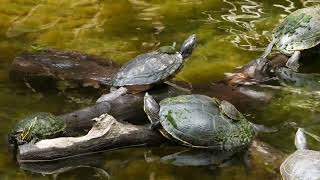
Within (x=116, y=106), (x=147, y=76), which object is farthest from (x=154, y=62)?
(x=116, y=106)

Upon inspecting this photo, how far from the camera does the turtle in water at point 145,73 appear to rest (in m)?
4.12

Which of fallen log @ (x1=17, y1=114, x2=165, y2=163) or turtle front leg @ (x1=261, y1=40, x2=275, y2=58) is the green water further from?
turtle front leg @ (x1=261, y1=40, x2=275, y2=58)

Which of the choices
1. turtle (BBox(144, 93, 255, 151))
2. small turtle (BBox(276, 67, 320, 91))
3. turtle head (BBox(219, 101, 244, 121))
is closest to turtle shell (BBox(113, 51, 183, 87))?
turtle (BBox(144, 93, 255, 151))

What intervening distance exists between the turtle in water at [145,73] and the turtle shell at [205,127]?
1.83ft

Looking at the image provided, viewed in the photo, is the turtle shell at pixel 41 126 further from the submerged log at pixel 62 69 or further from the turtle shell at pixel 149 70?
the submerged log at pixel 62 69

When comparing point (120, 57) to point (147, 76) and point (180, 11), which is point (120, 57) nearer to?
point (147, 76)

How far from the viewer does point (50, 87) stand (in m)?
4.53

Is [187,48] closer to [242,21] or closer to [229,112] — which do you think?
[229,112]

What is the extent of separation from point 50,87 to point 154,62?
978 millimetres

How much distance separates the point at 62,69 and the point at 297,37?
2.29 meters

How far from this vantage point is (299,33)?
521 centimetres

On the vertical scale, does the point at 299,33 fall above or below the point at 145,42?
above

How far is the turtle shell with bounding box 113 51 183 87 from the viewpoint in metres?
4.12

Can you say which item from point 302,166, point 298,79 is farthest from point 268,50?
point 302,166
